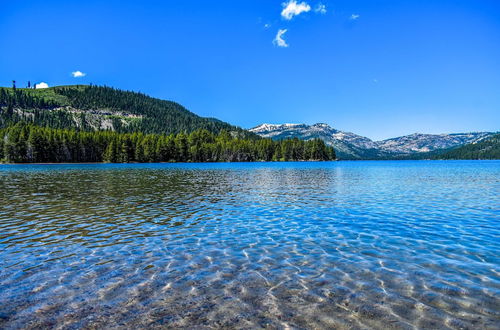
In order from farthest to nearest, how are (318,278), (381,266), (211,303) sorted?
(381,266) → (318,278) → (211,303)

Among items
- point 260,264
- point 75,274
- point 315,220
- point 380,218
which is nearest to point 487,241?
point 380,218

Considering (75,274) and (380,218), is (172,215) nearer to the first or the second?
(75,274)

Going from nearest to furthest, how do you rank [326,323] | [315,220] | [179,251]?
[326,323]
[179,251]
[315,220]

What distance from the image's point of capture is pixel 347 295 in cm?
887

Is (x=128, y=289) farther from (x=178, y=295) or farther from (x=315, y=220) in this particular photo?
(x=315, y=220)

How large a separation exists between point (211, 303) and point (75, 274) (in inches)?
216

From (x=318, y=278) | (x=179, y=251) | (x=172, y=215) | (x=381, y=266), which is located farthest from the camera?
(x=172, y=215)

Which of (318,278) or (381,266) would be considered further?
(381,266)

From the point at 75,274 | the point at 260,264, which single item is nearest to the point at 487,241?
the point at 260,264

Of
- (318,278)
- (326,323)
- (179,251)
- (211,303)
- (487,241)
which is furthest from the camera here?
(487,241)

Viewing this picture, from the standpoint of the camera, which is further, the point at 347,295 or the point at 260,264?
the point at 260,264

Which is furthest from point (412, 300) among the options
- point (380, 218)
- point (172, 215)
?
point (172, 215)

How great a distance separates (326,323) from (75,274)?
8.56 m

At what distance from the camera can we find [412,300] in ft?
28.0
